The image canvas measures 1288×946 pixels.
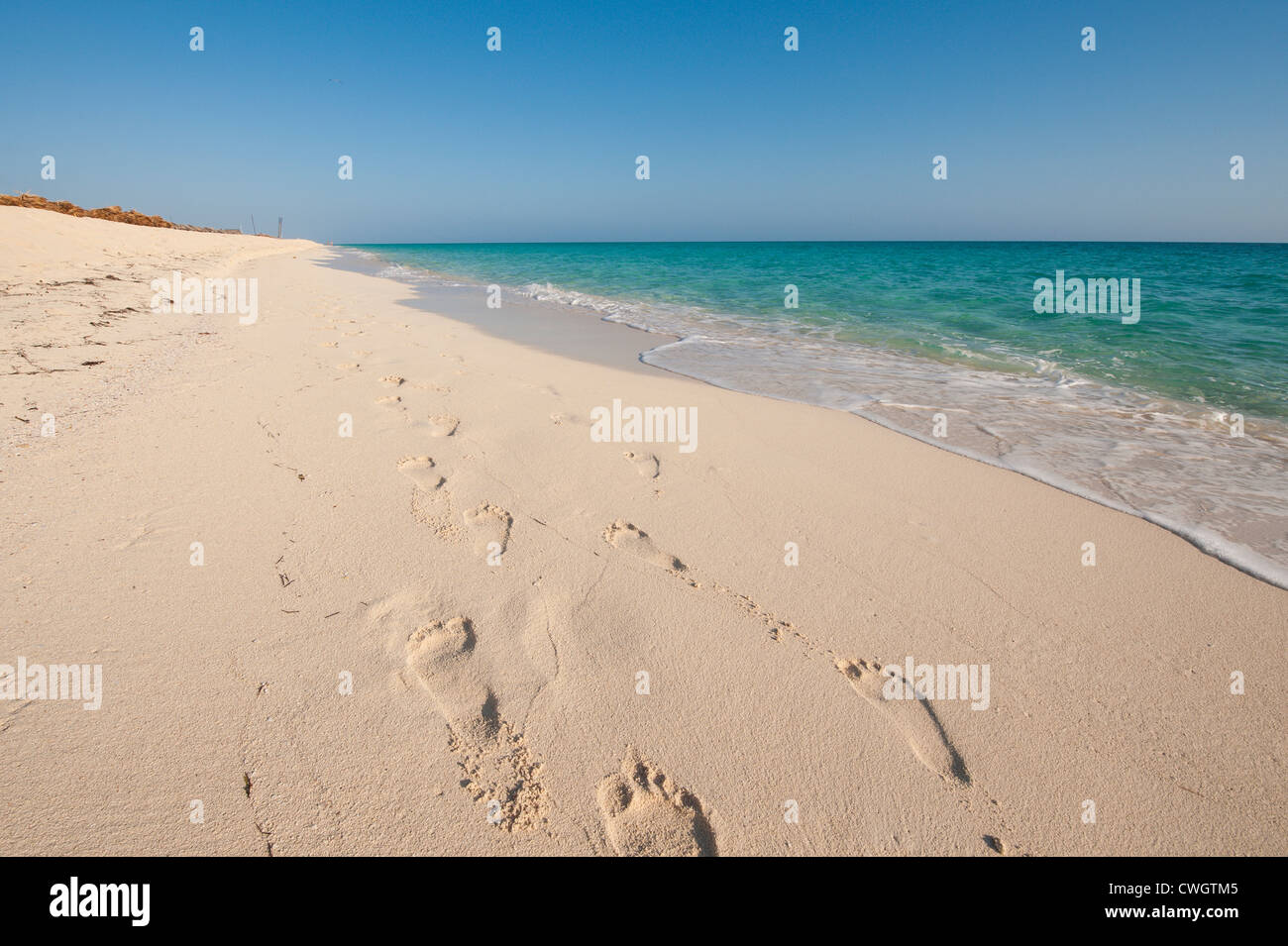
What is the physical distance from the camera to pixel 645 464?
11.2 feet

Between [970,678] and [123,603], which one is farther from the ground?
[123,603]

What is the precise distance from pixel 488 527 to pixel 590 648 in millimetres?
979

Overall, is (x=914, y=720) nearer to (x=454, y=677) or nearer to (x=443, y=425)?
(x=454, y=677)

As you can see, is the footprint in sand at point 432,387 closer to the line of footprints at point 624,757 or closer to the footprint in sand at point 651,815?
the line of footprints at point 624,757

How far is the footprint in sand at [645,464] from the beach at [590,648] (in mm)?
28

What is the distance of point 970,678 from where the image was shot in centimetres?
195

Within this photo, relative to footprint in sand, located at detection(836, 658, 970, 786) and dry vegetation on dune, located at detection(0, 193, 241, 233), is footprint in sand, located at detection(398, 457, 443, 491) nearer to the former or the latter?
footprint in sand, located at detection(836, 658, 970, 786)

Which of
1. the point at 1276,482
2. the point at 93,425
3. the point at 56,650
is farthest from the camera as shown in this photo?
the point at 1276,482

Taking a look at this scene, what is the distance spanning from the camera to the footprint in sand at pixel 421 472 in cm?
300

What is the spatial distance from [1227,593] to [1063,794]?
1.78 meters
